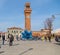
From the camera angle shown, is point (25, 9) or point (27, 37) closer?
point (27, 37)

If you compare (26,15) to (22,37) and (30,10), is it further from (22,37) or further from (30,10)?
(22,37)

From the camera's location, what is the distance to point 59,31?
35938 mm

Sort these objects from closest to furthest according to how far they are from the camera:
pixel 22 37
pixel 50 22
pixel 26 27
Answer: pixel 22 37, pixel 26 27, pixel 50 22

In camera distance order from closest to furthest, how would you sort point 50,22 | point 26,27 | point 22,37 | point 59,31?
1. point 59,31
2. point 22,37
3. point 26,27
4. point 50,22

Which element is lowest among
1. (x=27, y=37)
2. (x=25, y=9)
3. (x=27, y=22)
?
(x=27, y=37)

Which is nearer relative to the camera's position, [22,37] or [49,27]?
[22,37]

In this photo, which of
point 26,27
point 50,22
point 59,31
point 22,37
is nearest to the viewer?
point 59,31

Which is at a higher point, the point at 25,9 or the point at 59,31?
the point at 25,9

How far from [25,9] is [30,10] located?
203cm

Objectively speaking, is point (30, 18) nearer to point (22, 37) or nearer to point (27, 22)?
point (27, 22)

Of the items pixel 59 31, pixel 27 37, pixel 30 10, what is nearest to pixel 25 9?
pixel 30 10

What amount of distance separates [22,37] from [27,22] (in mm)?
12207

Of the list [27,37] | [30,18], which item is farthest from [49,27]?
[27,37]

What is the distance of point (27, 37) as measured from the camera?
232 ft
